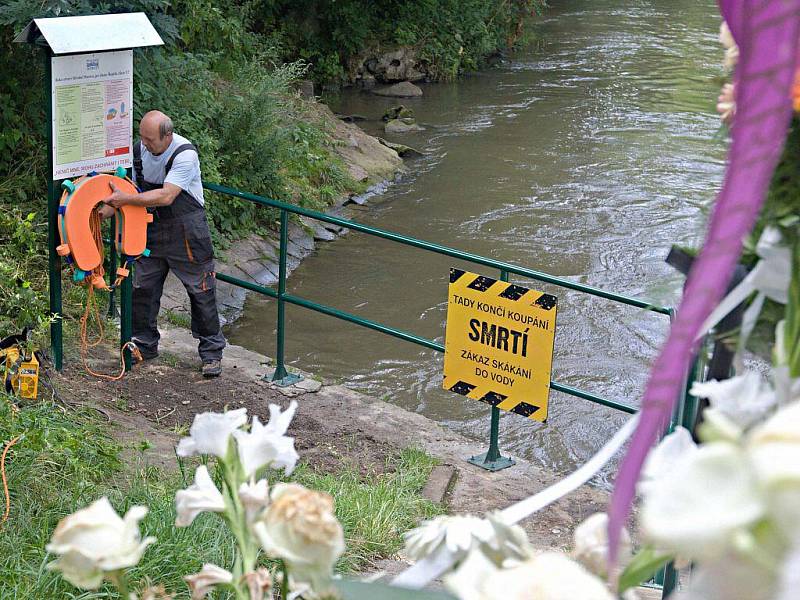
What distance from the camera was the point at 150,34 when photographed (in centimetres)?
586

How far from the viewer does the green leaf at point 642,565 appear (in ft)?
2.03

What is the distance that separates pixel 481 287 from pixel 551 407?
8.18ft

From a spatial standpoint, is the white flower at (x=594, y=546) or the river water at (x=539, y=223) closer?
the white flower at (x=594, y=546)

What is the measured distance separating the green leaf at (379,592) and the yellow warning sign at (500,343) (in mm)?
4302

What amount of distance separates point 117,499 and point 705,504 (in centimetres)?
362

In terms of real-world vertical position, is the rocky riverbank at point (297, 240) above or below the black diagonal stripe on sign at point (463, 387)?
below

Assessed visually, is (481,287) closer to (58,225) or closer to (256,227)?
(58,225)

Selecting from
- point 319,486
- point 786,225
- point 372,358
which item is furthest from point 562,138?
point 786,225

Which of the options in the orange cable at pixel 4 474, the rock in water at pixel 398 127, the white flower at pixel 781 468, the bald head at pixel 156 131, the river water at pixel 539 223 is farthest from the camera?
the rock in water at pixel 398 127

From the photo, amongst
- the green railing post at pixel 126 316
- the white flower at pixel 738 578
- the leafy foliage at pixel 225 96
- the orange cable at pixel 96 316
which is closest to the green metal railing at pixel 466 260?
the green railing post at pixel 126 316

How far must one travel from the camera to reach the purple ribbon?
20.1 inches

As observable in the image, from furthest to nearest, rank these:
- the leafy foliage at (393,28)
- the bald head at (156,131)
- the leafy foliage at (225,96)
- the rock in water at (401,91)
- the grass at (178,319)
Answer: the rock in water at (401,91) < the leafy foliage at (393,28) < the grass at (178,319) < the leafy foliage at (225,96) < the bald head at (156,131)

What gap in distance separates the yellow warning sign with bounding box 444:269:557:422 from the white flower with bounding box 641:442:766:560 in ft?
15.0

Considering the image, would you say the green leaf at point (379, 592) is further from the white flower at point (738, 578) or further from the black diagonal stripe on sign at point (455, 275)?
the black diagonal stripe on sign at point (455, 275)
